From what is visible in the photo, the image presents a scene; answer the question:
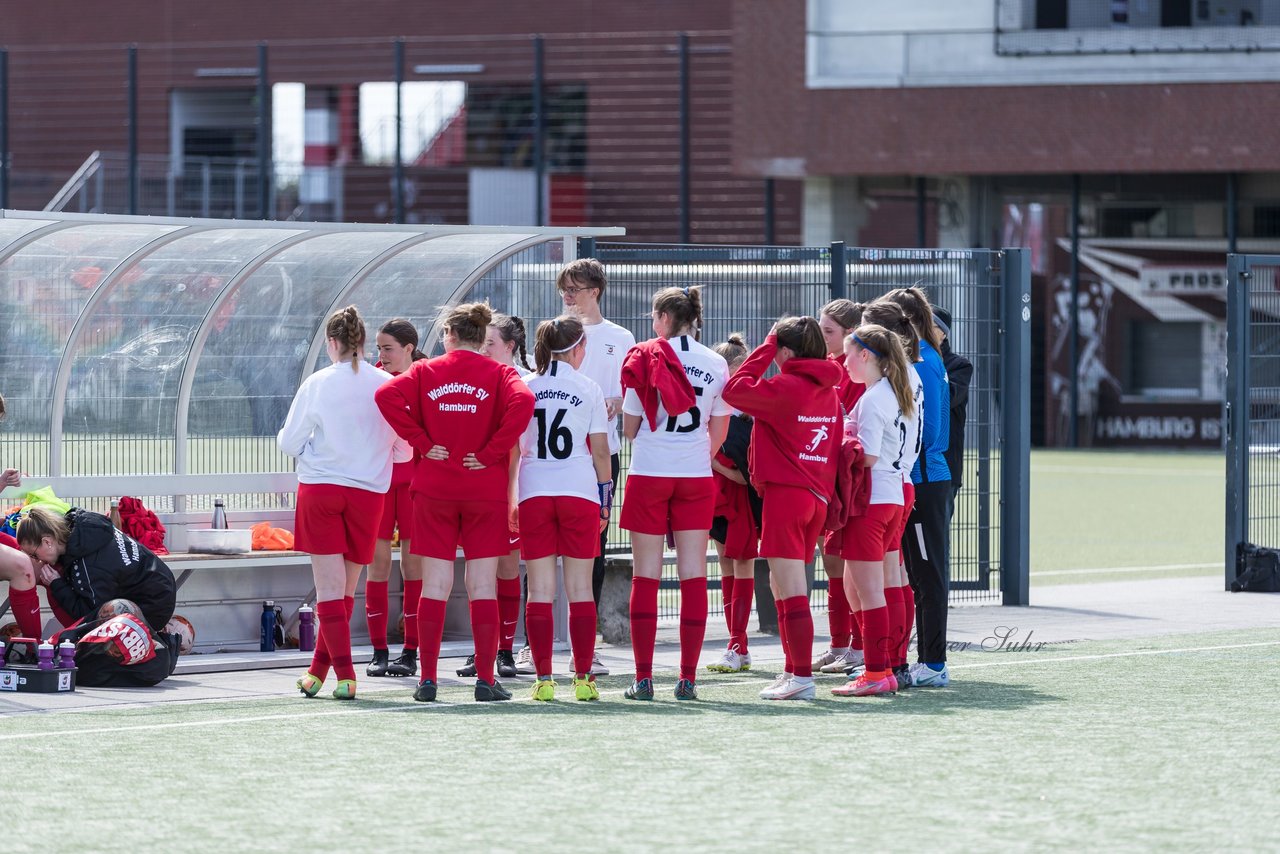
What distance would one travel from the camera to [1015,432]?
A: 12414 mm

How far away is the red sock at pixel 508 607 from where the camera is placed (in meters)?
9.34

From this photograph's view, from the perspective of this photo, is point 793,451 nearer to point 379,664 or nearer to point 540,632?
point 540,632

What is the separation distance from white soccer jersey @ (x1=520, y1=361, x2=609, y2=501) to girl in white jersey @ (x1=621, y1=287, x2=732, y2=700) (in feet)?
0.63

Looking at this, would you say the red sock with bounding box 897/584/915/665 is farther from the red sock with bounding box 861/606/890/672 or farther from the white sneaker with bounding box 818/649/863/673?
the white sneaker with bounding box 818/649/863/673

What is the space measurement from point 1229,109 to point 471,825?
88.9ft

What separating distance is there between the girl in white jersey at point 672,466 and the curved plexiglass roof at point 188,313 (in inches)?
102

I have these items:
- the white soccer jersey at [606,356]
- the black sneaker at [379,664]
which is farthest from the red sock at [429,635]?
the white soccer jersey at [606,356]

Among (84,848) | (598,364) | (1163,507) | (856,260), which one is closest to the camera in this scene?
(84,848)

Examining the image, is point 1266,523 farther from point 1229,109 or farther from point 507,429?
point 1229,109

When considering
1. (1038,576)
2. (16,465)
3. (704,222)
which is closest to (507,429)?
(16,465)

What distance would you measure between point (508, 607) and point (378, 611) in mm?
675

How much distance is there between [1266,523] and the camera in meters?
13.5

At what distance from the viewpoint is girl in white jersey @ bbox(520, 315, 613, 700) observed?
8.25 meters

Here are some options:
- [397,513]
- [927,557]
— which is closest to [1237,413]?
[927,557]
